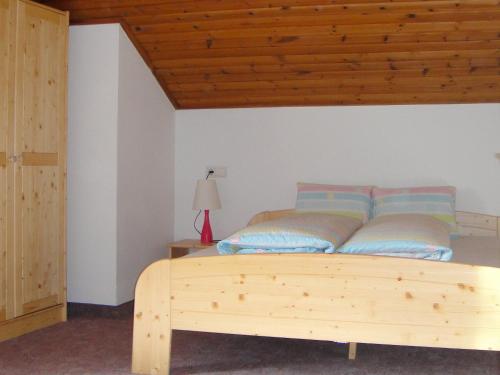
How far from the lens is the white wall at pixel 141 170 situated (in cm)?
450

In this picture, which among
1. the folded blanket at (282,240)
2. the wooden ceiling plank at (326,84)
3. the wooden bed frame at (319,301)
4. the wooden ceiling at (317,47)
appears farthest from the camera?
the wooden ceiling plank at (326,84)

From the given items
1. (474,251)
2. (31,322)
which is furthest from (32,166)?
(474,251)

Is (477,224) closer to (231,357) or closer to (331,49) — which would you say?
(331,49)

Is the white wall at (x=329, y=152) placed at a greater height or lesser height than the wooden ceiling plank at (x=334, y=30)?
lesser

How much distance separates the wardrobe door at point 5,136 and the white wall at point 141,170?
0.87 m

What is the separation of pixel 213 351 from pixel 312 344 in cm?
53

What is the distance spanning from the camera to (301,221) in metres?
3.45

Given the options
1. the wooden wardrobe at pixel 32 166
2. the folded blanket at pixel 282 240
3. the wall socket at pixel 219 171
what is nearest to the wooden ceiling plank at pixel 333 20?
the wooden wardrobe at pixel 32 166

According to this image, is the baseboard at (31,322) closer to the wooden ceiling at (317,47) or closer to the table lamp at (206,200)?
the table lamp at (206,200)

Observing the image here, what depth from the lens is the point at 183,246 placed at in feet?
15.8

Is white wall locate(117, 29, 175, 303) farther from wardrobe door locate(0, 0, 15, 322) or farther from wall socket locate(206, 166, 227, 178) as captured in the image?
wardrobe door locate(0, 0, 15, 322)

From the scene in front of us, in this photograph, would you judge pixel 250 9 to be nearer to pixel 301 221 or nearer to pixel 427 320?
pixel 301 221

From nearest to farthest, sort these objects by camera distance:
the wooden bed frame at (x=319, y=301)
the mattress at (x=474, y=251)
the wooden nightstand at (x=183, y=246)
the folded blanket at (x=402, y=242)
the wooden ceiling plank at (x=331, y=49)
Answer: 1. the wooden bed frame at (x=319, y=301)
2. the folded blanket at (x=402, y=242)
3. the mattress at (x=474, y=251)
4. the wooden ceiling plank at (x=331, y=49)
5. the wooden nightstand at (x=183, y=246)

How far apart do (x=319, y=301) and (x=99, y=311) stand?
1.99m
